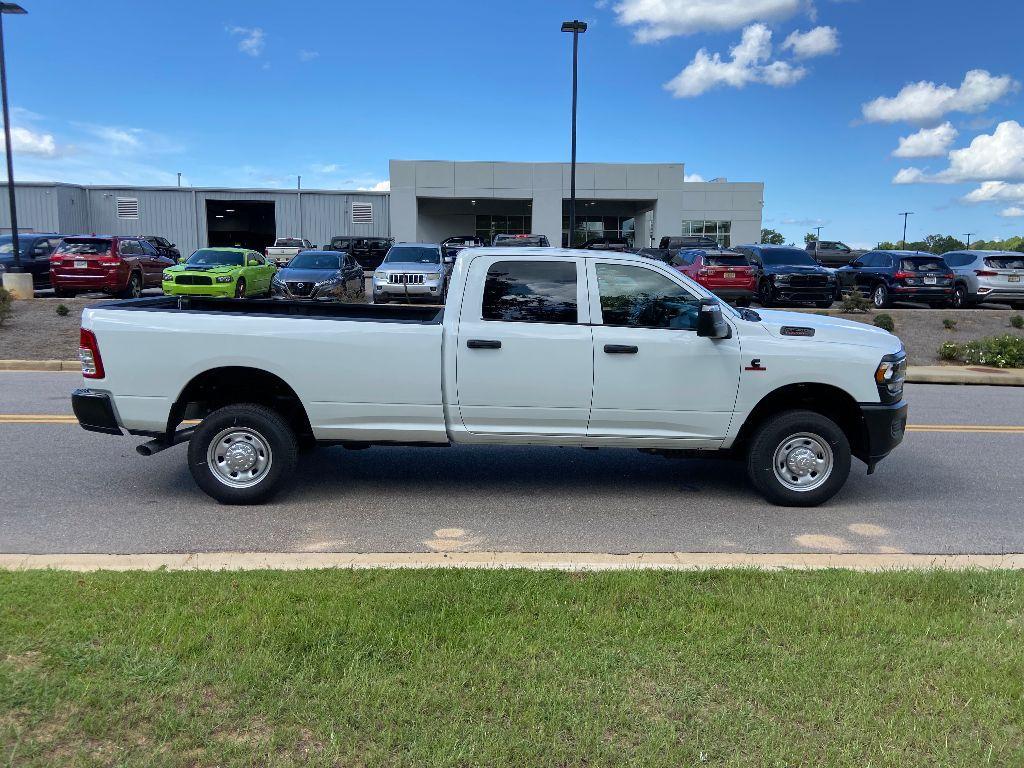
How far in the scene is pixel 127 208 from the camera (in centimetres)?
5059

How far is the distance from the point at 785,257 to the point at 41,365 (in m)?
18.0

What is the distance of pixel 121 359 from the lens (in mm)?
5844

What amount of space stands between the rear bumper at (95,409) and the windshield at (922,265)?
2127cm

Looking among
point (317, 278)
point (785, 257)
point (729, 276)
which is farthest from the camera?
point (785, 257)

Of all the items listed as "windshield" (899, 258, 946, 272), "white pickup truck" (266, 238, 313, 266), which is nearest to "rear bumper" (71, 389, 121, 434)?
"windshield" (899, 258, 946, 272)

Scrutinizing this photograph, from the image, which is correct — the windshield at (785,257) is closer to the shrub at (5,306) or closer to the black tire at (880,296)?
the black tire at (880,296)

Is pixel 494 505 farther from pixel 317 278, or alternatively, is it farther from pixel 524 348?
pixel 317 278

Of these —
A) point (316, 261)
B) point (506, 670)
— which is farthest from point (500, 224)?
point (506, 670)

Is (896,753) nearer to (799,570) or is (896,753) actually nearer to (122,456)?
(799,570)

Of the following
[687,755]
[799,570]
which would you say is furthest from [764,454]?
[687,755]

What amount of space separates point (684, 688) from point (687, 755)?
1.36 ft

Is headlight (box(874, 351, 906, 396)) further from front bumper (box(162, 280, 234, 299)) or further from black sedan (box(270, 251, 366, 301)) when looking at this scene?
front bumper (box(162, 280, 234, 299))

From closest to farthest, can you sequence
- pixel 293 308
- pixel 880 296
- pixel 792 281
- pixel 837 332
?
pixel 837 332 → pixel 293 308 → pixel 792 281 → pixel 880 296

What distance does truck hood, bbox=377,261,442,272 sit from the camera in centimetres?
2162
